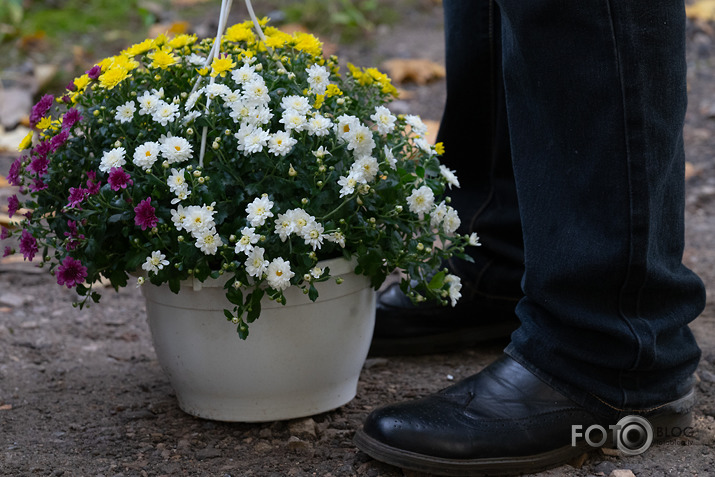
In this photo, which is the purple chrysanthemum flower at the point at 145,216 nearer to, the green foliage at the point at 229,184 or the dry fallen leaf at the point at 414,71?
the green foliage at the point at 229,184

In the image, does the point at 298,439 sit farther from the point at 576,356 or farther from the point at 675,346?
the point at 675,346

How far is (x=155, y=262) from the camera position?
1.25 metres

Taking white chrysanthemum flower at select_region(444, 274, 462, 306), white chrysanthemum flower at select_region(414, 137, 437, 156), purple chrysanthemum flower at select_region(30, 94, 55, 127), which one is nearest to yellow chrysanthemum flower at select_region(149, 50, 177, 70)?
purple chrysanthemum flower at select_region(30, 94, 55, 127)

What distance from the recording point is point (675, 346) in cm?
132

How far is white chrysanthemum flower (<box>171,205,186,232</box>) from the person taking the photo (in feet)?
4.08

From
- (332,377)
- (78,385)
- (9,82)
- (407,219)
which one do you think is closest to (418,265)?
(407,219)

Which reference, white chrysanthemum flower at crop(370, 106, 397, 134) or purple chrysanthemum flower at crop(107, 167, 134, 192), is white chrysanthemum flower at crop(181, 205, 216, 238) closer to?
purple chrysanthemum flower at crop(107, 167, 134, 192)

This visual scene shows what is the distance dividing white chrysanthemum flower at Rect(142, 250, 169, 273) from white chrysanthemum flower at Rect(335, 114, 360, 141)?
1.09ft

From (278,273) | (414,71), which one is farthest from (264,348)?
(414,71)

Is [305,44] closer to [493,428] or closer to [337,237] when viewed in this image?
[337,237]

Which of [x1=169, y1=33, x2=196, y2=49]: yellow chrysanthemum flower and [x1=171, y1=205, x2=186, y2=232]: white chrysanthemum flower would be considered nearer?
[x1=171, y1=205, x2=186, y2=232]: white chrysanthemum flower

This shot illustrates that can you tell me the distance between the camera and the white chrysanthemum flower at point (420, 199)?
135cm

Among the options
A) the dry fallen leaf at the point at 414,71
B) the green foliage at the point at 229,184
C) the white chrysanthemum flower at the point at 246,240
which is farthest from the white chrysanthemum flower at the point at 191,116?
the dry fallen leaf at the point at 414,71

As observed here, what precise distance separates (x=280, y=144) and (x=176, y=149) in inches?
6.1
